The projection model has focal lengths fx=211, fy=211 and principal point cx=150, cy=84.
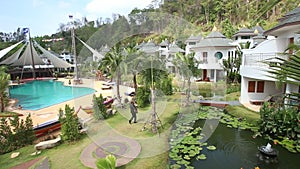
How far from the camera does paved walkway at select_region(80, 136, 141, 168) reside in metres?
6.36

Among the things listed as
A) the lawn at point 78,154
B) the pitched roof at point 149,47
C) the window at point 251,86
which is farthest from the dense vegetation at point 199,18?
the window at point 251,86

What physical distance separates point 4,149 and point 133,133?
445 cm

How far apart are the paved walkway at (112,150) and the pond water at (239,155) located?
6.58ft

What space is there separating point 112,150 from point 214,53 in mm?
15129

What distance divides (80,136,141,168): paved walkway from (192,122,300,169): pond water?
2005 millimetres

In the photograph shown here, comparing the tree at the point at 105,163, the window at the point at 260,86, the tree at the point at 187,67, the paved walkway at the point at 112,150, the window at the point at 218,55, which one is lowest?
the paved walkway at the point at 112,150

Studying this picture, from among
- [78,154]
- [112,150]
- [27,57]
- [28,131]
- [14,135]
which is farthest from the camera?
[27,57]

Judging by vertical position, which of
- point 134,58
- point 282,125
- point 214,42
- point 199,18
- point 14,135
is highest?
point 199,18

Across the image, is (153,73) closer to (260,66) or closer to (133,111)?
(133,111)

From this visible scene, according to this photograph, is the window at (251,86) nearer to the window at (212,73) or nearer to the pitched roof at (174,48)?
the pitched roof at (174,48)

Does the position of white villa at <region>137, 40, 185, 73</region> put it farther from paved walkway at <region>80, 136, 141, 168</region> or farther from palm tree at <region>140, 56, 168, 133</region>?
paved walkway at <region>80, 136, 141, 168</region>

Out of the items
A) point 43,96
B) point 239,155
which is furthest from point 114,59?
point 43,96

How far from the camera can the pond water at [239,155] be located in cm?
617

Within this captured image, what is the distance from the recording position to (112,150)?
698cm
